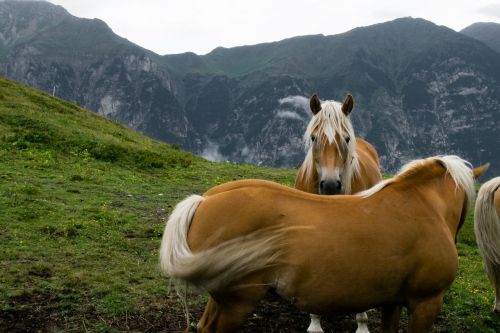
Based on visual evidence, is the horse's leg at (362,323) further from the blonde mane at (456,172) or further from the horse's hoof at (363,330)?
the blonde mane at (456,172)

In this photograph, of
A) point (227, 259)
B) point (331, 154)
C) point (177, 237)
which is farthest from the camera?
point (331, 154)

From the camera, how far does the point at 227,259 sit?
4.50 meters

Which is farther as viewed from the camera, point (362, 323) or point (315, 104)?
point (315, 104)

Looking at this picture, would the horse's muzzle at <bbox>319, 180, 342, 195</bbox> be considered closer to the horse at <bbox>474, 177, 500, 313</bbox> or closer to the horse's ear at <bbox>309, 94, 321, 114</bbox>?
the horse's ear at <bbox>309, 94, 321, 114</bbox>

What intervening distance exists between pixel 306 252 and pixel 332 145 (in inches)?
121

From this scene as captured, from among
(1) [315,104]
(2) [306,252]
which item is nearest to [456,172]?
(2) [306,252]

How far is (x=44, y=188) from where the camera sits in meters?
15.0

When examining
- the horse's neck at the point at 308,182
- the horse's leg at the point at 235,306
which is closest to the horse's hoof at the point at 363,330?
the horse's neck at the point at 308,182

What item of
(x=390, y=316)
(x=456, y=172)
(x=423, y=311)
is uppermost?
(x=456, y=172)

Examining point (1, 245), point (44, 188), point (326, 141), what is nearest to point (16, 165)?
point (44, 188)

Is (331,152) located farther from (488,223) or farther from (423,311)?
(423,311)

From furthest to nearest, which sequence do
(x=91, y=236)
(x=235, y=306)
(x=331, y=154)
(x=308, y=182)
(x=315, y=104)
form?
(x=91, y=236), (x=308, y=182), (x=315, y=104), (x=331, y=154), (x=235, y=306)

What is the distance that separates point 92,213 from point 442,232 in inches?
398

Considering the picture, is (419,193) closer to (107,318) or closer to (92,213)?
(107,318)
